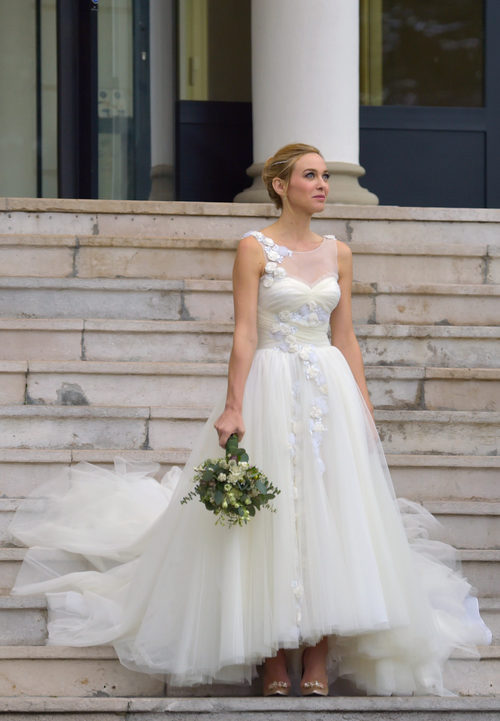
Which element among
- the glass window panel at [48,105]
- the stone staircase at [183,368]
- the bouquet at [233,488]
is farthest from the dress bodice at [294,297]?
the glass window panel at [48,105]

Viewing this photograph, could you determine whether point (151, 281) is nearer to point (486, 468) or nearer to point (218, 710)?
point (486, 468)

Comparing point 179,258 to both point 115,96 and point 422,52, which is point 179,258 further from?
point 422,52

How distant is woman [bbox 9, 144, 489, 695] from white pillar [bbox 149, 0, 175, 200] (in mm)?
6819

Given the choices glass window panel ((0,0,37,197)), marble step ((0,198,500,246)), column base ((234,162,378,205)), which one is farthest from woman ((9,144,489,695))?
glass window panel ((0,0,37,197))

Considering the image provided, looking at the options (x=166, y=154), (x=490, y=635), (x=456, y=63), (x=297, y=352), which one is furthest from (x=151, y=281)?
(x=456, y=63)

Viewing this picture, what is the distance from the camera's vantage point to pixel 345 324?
5.07m

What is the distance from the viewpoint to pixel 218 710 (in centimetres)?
460

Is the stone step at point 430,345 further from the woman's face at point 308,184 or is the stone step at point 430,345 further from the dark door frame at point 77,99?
the dark door frame at point 77,99

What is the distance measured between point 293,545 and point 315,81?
5183mm

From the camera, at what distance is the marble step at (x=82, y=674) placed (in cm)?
490

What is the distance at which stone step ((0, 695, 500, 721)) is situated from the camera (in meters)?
4.58

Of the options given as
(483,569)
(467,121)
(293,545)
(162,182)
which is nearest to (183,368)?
(483,569)

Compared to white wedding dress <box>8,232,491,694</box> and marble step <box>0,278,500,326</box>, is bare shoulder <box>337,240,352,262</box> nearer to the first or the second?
white wedding dress <box>8,232,491,694</box>

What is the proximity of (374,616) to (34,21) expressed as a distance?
9.06m
